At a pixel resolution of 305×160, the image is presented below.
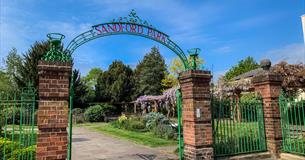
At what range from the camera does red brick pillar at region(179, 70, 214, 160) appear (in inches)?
239

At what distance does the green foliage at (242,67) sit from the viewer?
2203 inches

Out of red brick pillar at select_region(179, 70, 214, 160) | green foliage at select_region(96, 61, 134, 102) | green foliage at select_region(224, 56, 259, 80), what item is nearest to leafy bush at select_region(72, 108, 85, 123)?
green foliage at select_region(96, 61, 134, 102)

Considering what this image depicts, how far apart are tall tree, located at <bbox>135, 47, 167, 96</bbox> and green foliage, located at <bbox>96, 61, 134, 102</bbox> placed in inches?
82.5

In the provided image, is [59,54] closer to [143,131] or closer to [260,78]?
[260,78]

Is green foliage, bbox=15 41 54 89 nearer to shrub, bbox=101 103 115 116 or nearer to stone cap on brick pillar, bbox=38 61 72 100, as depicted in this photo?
shrub, bbox=101 103 115 116

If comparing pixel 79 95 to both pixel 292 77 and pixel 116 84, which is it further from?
pixel 292 77

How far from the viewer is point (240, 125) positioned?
7.10m

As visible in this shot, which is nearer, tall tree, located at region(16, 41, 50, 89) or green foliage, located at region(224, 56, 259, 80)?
tall tree, located at region(16, 41, 50, 89)

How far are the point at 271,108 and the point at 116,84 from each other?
29861mm

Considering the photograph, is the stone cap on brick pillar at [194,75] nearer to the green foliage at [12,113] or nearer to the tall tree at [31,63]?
the green foliage at [12,113]

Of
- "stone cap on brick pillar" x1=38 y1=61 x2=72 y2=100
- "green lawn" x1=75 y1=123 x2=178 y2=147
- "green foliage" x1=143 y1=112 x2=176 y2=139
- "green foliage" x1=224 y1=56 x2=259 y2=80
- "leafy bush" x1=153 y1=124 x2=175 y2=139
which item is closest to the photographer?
"stone cap on brick pillar" x1=38 y1=61 x2=72 y2=100

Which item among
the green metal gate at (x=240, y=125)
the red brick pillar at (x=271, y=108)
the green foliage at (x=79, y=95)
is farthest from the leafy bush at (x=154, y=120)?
the green foliage at (x=79, y=95)

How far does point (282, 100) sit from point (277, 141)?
3.95 feet

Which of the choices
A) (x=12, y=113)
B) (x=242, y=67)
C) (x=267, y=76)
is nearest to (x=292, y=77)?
(x=267, y=76)
